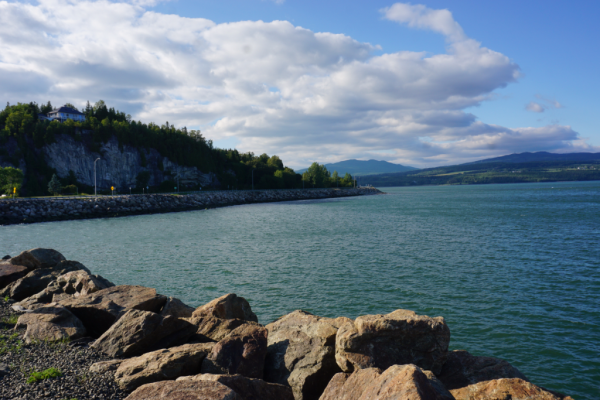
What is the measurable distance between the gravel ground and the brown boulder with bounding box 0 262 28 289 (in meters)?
8.28

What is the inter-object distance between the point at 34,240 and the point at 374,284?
36831 millimetres

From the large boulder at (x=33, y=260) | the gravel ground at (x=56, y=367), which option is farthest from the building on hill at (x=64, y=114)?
the gravel ground at (x=56, y=367)

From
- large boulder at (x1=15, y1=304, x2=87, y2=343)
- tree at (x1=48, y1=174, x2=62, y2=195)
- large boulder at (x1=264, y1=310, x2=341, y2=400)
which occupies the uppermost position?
tree at (x1=48, y1=174, x2=62, y2=195)

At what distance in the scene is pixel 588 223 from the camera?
168 ft

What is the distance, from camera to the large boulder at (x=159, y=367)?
7.91 m

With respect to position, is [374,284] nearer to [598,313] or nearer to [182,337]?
[598,313]

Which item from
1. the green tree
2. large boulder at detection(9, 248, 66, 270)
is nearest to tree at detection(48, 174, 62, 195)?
the green tree

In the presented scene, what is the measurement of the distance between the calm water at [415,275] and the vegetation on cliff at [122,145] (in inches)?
3367

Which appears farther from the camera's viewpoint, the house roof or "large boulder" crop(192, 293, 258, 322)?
the house roof

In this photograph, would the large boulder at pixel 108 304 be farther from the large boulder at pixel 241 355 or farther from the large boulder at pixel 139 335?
the large boulder at pixel 241 355

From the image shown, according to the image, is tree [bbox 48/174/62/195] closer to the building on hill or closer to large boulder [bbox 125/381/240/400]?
the building on hill

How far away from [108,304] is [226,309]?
3992 millimetres

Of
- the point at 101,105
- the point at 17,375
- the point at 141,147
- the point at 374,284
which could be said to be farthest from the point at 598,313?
the point at 101,105

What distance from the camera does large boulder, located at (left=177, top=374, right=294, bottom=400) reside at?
7211mm
